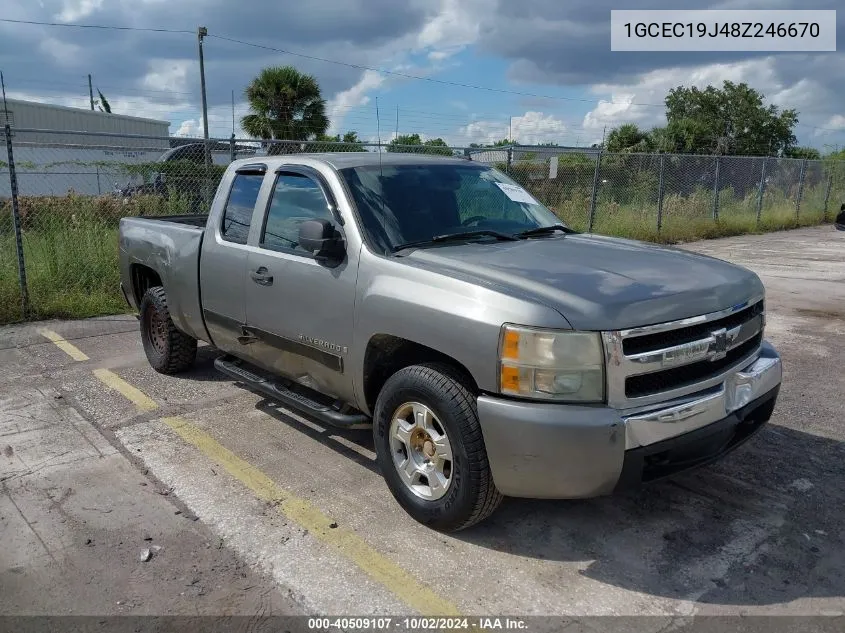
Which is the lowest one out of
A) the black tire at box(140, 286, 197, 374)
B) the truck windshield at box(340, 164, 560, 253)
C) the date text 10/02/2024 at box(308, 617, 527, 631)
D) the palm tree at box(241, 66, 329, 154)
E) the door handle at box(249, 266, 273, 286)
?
the date text 10/02/2024 at box(308, 617, 527, 631)

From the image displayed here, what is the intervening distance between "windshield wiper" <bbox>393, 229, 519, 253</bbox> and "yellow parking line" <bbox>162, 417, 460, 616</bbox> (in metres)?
1.47

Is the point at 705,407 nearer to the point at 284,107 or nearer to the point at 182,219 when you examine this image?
the point at 182,219

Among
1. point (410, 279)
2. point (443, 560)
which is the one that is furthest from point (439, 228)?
point (443, 560)

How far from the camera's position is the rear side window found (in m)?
4.69

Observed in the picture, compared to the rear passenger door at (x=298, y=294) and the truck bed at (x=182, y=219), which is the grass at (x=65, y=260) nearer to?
the truck bed at (x=182, y=219)

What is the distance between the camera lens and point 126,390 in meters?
5.66

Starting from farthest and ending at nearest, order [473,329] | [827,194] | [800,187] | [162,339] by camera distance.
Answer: [827,194] < [800,187] < [162,339] < [473,329]

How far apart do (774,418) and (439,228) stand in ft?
9.51

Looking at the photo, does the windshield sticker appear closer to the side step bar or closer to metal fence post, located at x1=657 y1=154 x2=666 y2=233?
the side step bar

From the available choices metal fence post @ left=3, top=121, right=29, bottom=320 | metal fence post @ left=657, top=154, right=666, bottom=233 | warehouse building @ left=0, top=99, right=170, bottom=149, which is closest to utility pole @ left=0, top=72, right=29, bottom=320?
metal fence post @ left=3, top=121, right=29, bottom=320

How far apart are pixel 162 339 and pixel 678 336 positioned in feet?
14.3

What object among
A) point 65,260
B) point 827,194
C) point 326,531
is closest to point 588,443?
point 326,531

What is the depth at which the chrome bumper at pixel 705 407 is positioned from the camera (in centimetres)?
292

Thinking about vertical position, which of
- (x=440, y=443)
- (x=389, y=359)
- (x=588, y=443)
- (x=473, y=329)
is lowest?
(x=440, y=443)
